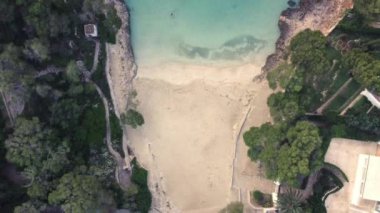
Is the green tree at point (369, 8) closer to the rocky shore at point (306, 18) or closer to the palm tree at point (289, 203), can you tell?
the rocky shore at point (306, 18)

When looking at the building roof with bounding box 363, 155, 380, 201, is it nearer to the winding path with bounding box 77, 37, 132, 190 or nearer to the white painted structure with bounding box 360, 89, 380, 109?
the white painted structure with bounding box 360, 89, 380, 109

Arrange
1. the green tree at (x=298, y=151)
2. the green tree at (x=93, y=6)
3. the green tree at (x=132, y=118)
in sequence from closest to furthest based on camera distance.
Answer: the green tree at (x=298, y=151) → the green tree at (x=93, y=6) → the green tree at (x=132, y=118)

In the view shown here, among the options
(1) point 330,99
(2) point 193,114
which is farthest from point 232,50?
(1) point 330,99

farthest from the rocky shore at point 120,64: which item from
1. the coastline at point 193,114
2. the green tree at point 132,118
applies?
the green tree at point 132,118

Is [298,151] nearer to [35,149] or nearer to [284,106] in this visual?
[284,106]

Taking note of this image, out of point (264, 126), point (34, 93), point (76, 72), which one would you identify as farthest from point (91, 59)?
point (264, 126)

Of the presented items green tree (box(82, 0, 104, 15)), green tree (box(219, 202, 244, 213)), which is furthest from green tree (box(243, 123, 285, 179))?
green tree (box(82, 0, 104, 15))

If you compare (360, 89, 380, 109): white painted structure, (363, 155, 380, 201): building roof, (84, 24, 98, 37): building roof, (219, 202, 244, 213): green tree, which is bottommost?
(219, 202, 244, 213): green tree
